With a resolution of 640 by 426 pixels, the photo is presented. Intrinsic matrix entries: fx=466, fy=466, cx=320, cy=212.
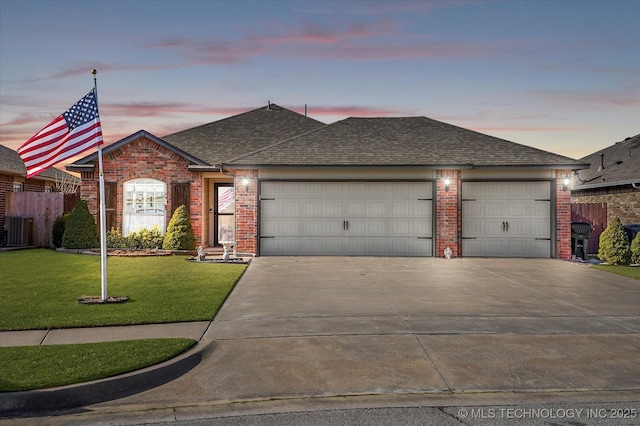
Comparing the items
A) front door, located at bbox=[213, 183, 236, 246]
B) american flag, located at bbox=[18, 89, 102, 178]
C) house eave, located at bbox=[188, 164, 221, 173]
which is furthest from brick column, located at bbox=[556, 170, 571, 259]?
american flag, located at bbox=[18, 89, 102, 178]

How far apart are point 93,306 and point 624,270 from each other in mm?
14754

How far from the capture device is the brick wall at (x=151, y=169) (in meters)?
18.9

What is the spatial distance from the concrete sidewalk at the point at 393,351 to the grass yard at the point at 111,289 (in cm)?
87

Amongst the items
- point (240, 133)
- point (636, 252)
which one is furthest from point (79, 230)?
point (636, 252)

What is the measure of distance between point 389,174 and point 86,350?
44.3 ft

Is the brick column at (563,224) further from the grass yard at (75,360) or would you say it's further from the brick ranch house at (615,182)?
the grass yard at (75,360)

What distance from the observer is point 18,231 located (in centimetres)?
2080

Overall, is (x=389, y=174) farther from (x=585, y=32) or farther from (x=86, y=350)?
(x=86, y=350)

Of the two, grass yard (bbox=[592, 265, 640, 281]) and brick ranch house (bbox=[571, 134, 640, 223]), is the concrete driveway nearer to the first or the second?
grass yard (bbox=[592, 265, 640, 281])

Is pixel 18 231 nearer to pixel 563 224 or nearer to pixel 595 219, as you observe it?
pixel 563 224

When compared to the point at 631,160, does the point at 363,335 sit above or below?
below

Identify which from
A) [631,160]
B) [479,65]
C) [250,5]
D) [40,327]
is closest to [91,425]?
[40,327]

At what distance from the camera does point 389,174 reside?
57.8ft

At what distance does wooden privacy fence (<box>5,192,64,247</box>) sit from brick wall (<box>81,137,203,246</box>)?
3.31m
